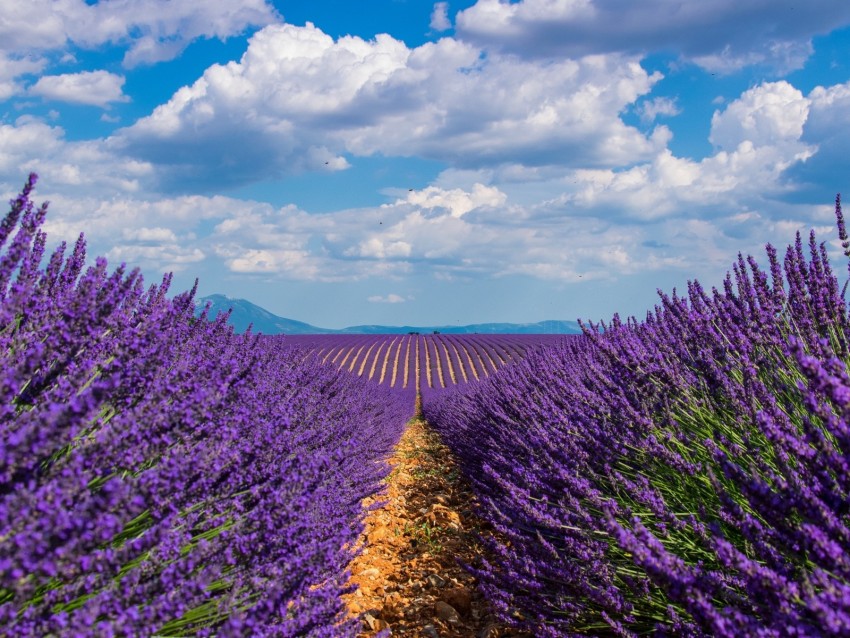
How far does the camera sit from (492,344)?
32781 millimetres

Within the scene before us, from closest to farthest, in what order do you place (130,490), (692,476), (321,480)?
1. (130,490)
2. (321,480)
3. (692,476)

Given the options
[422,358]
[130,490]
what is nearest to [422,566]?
[130,490]

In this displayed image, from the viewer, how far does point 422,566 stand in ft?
14.5

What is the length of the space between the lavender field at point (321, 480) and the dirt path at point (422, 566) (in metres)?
0.42

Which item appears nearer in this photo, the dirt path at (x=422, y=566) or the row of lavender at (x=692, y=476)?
the row of lavender at (x=692, y=476)

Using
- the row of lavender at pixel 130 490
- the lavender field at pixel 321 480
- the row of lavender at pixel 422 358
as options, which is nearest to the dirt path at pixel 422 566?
the lavender field at pixel 321 480

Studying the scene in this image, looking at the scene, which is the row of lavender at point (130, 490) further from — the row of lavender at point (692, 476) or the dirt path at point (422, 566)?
the dirt path at point (422, 566)

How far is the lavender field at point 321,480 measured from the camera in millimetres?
1131

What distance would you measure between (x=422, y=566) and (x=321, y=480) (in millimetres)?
2449

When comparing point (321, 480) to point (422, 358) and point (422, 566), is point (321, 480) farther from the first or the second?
point (422, 358)

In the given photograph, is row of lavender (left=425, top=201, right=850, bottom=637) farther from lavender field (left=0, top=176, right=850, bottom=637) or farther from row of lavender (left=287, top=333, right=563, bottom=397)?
row of lavender (left=287, top=333, right=563, bottom=397)

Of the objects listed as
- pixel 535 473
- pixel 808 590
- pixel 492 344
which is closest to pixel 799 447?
pixel 808 590

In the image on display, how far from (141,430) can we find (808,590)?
1302mm

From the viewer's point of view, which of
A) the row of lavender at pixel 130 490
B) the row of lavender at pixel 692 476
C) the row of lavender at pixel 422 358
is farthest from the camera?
the row of lavender at pixel 422 358
